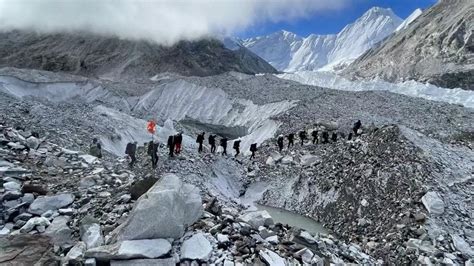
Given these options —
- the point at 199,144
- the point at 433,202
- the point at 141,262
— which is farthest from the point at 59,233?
the point at 199,144

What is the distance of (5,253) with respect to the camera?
7.32m

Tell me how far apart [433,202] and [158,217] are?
11.3 meters

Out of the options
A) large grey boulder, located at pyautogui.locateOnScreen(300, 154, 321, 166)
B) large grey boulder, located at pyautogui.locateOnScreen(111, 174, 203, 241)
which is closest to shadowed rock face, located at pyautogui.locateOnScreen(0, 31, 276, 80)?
large grey boulder, located at pyautogui.locateOnScreen(300, 154, 321, 166)

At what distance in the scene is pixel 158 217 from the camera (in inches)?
308

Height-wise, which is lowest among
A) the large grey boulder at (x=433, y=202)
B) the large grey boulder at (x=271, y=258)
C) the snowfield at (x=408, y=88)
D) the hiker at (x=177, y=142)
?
the large grey boulder at (x=271, y=258)

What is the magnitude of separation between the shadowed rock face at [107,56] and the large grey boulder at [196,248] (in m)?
72.2

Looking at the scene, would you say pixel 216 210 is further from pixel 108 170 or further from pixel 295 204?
pixel 295 204

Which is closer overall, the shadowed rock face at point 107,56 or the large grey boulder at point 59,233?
the large grey boulder at point 59,233

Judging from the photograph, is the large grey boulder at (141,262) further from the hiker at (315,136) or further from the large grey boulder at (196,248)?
the hiker at (315,136)

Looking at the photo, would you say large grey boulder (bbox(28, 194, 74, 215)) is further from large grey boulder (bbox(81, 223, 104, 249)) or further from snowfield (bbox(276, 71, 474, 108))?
snowfield (bbox(276, 71, 474, 108))

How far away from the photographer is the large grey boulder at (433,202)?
14547 mm

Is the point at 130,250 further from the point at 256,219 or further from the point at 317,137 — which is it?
the point at 317,137

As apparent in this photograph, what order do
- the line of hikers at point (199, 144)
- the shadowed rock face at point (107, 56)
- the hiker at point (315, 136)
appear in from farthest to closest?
the shadowed rock face at point (107, 56)
the hiker at point (315, 136)
the line of hikers at point (199, 144)

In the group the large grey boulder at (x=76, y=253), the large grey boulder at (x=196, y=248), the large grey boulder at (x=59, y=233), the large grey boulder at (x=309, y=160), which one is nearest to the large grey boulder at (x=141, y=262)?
the large grey boulder at (x=196, y=248)
